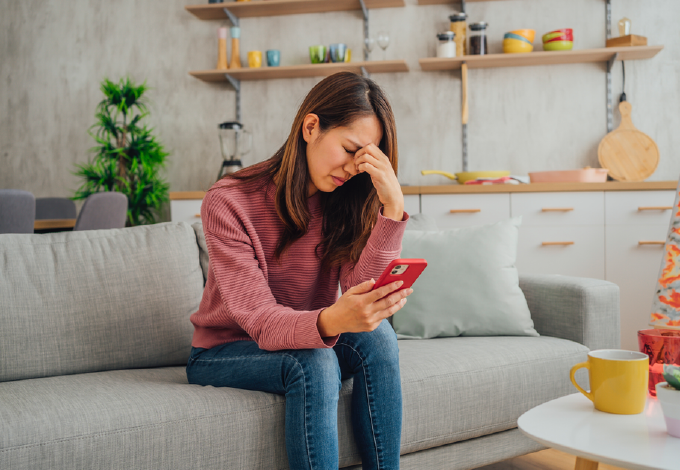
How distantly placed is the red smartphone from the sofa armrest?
861 millimetres

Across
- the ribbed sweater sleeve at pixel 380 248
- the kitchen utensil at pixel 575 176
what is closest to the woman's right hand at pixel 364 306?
the ribbed sweater sleeve at pixel 380 248

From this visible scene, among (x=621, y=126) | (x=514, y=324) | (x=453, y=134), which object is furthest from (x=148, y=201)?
(x=621, y=126)

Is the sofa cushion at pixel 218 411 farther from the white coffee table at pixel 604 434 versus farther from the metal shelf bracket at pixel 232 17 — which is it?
the metal shelf bracket at pixel 232 17

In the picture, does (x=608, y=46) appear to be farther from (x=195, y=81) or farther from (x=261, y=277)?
(x=261, y=277)

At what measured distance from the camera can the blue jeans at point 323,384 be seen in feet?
3.29

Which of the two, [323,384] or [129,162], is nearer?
[323,384]

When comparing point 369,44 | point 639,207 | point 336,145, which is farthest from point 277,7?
point 336,145

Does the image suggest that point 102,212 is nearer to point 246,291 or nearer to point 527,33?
point 246,291

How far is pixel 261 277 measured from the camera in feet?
3.67

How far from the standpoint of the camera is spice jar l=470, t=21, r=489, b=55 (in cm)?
311

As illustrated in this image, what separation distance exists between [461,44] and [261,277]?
8.22 feet

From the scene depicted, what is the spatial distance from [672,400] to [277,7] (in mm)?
3129

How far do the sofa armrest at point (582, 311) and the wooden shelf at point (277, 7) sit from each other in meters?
2.26

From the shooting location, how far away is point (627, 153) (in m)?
3.03
